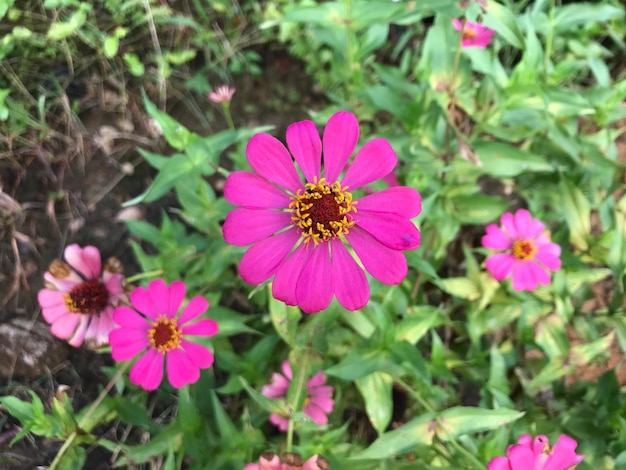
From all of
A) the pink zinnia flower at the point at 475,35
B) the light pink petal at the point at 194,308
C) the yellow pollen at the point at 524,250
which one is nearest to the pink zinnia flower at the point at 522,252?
the yellow pollen at the point at 524,250

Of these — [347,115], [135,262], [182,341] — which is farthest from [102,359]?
[347,115]

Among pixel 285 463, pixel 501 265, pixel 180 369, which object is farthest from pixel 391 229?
pixel 501 265

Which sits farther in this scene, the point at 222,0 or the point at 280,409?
the point at 222,0

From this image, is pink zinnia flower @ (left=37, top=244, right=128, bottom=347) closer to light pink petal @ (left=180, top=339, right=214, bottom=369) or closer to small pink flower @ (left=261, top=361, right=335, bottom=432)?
light pink petal @ (left=180, top=339, right=214, bottom=369)

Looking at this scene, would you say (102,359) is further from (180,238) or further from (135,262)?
(180,238)

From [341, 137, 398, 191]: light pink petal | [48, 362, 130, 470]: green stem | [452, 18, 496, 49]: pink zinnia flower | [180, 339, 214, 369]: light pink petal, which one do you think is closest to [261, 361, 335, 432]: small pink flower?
[180, 339, 214, 369]: light pink petal

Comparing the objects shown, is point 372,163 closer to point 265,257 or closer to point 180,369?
point 265,257

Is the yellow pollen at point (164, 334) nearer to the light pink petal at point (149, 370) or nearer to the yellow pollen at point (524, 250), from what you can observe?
the light pink petal at point (149, 370)
